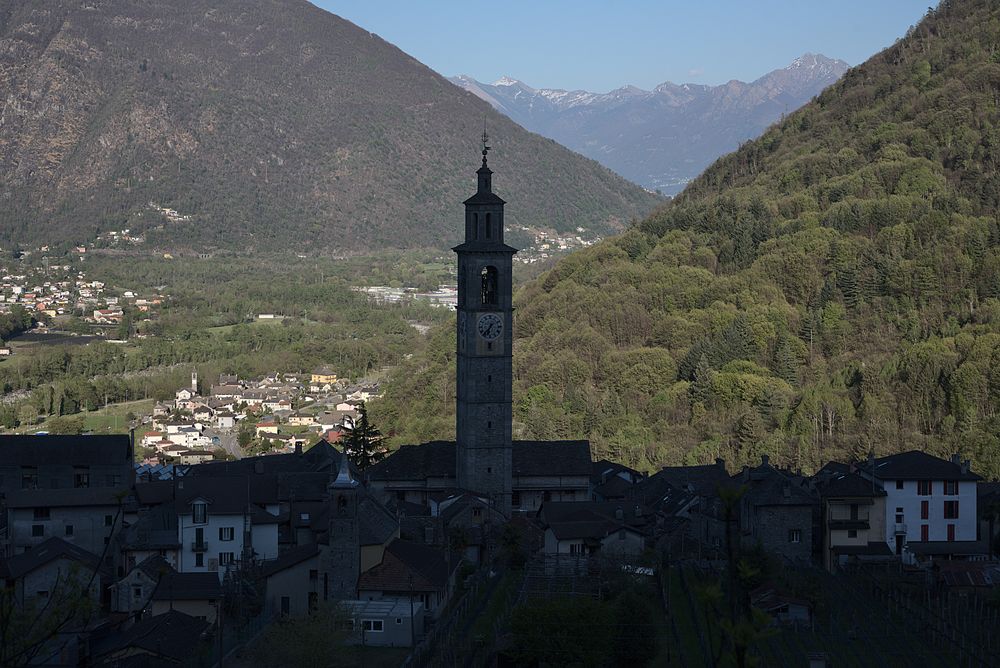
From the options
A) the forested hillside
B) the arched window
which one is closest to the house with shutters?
the forested hillside

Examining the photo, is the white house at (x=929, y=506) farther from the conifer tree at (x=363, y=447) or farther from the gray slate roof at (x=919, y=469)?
the conifer tree at (x=363, y=447)

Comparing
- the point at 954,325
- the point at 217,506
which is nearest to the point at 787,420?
the point at 954,325

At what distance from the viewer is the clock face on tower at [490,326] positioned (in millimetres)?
49469

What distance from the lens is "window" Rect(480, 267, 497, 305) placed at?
164ft

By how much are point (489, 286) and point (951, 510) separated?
14965 millimetres

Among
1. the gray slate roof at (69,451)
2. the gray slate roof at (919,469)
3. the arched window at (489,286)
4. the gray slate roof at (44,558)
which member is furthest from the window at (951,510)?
the gray slate roof at (69,451)

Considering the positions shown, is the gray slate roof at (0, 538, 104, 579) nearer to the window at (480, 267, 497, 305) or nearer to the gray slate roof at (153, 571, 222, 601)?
the gray slate roof at (153, 571, 222, 601)

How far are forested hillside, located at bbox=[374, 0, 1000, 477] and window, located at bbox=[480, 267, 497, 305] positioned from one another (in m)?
16.7

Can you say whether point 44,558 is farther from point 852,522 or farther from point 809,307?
point 809,307

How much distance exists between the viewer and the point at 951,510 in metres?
46.3

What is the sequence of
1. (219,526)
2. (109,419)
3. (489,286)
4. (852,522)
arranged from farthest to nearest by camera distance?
(109,419)
(489,286)
(852,522)
(219,526)

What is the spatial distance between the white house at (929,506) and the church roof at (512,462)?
1006 centimetres

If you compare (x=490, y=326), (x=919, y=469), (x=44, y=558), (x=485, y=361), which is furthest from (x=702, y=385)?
(x=44, y=558)

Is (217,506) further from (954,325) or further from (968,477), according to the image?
(954,325)
